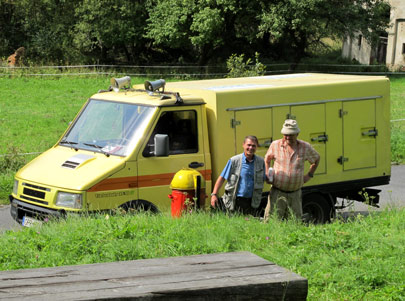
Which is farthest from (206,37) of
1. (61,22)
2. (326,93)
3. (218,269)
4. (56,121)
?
(218,269)

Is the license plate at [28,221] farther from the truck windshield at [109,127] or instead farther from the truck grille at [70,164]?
the truck windshield at [109,127]

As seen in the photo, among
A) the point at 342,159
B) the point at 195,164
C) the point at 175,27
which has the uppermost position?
the point at 175,27

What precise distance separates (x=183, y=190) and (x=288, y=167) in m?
1.43

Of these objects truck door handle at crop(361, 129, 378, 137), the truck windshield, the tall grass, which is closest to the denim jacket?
the truck windshield

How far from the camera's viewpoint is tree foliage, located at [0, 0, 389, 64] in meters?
40.8

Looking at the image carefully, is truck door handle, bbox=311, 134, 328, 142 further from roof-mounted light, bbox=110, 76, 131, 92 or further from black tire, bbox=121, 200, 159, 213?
roof-mounted light, bbox=110, 76, 131, 92

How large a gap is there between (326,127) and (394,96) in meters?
24.8

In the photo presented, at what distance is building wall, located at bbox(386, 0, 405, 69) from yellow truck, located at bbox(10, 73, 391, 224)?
1505 inches

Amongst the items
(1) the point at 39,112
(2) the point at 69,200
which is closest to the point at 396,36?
(1) the point at 39,112

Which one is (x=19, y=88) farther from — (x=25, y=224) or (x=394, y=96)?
(x=25, y=224)

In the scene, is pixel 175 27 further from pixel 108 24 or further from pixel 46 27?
pixel 46 27

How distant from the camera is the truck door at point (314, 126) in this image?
11.0 metres

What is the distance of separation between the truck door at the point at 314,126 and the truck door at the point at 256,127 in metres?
0.47

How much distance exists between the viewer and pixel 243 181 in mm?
9734
